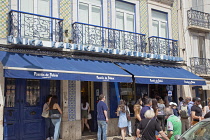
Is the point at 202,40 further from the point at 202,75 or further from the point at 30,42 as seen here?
the point at 30,42

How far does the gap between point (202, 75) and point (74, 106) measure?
7.63 m

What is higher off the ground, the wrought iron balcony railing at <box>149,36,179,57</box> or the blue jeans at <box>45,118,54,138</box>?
the wrought iron balcony railing at <box>149,36,179,57</box>

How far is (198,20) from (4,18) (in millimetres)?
10434

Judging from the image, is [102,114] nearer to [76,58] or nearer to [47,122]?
[47,122]

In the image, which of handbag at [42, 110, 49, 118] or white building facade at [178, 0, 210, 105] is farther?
white building facade at [178, 0, 210, 105]

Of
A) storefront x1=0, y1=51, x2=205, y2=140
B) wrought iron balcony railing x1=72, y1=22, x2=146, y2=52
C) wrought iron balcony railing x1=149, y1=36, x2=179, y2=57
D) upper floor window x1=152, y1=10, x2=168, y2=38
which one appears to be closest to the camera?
storefront x1=0, y1=51, x2=205, y2=140

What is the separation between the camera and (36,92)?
8.58 m

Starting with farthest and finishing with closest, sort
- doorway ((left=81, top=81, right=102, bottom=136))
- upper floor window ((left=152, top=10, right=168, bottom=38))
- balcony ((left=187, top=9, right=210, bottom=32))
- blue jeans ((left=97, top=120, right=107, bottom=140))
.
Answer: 1. balcony ((left=187, top=9, right=210, bottom=32))
2. upper floor window ((left=152, top=10, right=168, bottom=38))
3. doorway ((left=81, top=81, right=102, bottom=136))
4. blue jeans ((left=97, top=120, right=107, bottom=140))

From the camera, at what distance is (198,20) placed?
45.4ft

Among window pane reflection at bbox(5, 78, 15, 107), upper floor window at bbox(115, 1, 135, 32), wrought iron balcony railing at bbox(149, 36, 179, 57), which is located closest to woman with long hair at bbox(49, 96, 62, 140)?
window pane reflection at bbox(5, 78, 15, 107)

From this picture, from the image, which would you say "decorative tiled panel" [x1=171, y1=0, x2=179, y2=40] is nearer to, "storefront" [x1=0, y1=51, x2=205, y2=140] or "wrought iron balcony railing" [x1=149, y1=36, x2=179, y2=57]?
"wrought iron balcony railing" [x1=149, y1=36, x2=179, y2=57]

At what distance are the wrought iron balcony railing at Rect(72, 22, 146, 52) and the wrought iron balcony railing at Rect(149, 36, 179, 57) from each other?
48 centimetres

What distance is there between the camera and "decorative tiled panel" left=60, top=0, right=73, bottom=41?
911cm

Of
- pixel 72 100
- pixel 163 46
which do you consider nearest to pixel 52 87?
pixel 72 100
